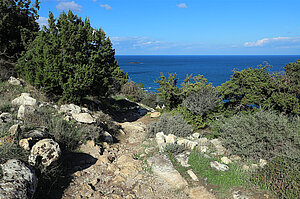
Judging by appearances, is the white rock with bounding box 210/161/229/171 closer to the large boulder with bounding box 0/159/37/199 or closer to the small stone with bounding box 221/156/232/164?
the small stone with bounding box 221/156/232/164

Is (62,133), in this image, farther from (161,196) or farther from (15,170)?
(161,196)

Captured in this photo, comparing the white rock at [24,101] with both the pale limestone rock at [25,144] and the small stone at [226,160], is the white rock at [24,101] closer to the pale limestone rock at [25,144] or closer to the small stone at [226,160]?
the pale limestone rock at [25,144]

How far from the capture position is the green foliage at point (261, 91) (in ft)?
34.9

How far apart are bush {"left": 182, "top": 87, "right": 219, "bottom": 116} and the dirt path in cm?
556

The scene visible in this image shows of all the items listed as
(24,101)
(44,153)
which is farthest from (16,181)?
(24,101)

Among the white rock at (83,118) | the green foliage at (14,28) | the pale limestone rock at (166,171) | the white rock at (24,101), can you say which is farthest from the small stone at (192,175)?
the green foliage at (14,28)

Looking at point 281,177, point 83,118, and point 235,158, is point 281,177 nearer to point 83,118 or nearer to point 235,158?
point 235,158

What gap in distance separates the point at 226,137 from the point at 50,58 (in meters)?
9.43

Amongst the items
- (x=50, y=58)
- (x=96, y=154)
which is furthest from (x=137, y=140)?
(x=50, y=58)

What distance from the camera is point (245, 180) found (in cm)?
511

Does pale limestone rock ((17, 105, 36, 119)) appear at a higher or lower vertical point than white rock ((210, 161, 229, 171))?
higher

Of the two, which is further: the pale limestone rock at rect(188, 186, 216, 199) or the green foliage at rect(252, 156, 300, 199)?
the pale limestone rock at rect(188, 186, 216, 199)

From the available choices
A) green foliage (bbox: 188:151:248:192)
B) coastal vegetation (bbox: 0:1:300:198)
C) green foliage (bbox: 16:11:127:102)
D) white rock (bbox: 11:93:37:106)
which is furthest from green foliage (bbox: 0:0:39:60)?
green foliage (bbox: 188:151:248:192)

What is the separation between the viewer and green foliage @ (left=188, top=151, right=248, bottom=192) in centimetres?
500
